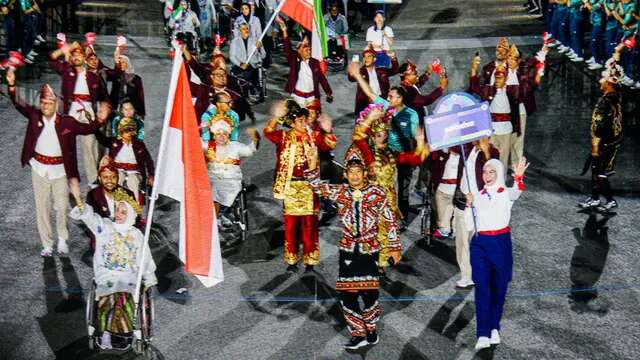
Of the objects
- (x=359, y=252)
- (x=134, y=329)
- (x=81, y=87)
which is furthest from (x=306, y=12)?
(x=134, y=329)

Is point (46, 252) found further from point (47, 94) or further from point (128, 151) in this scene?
point (47, 94)

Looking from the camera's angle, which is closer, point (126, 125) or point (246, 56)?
point (126, 125)

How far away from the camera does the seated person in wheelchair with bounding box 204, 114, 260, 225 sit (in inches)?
601

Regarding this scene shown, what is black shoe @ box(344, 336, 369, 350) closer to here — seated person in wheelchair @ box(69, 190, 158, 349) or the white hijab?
the white hijab

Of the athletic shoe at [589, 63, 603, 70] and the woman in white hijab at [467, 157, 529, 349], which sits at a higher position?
the athletic shoe at [589, 63, 603, 70]

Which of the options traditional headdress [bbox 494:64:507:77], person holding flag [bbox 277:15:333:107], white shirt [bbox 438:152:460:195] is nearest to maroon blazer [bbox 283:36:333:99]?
person holding flag [bbox 277:15:333:107]

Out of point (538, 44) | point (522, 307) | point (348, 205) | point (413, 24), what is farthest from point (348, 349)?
point (413, 24)

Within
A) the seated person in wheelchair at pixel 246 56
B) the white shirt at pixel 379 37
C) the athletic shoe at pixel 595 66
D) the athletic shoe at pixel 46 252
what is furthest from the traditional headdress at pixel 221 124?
the athletic shoe at pixel 595 66

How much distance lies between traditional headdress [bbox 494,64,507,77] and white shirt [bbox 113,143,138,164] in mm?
5251

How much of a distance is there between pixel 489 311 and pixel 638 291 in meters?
2.52

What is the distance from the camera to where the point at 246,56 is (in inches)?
867

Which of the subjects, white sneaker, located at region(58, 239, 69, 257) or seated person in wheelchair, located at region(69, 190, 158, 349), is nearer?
seated person in wheelchair, located at region(69, 190, 158, 349)

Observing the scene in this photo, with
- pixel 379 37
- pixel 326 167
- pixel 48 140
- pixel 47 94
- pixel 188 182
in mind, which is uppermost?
pixel 379 37

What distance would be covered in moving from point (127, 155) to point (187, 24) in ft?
33.6
